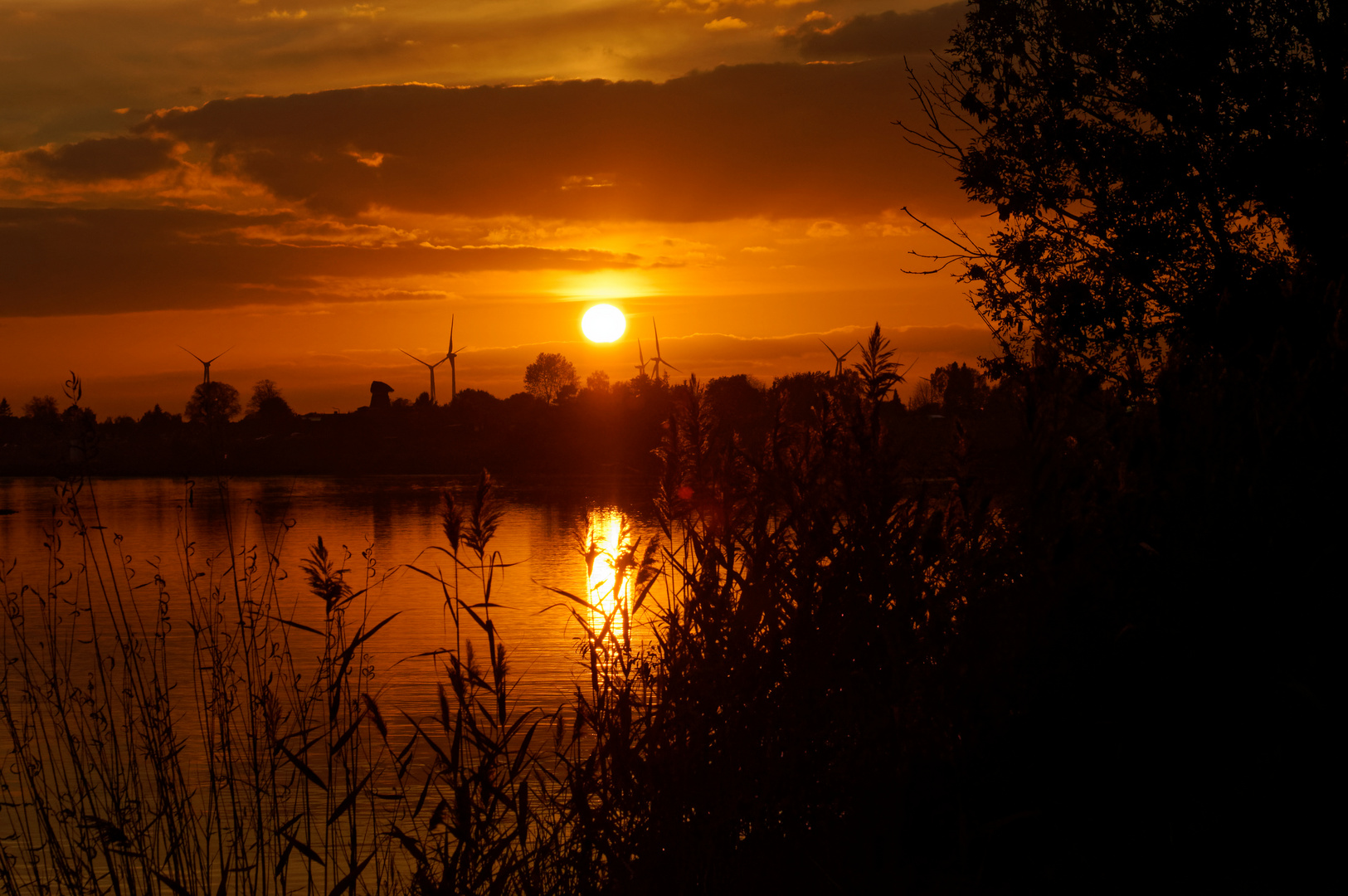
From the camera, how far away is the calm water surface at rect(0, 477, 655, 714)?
16.1 m

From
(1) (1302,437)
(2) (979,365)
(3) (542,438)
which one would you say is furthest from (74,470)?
(3) (542,438)

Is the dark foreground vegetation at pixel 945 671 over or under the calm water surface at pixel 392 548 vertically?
over

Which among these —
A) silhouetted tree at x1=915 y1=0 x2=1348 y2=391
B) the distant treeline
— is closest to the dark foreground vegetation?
silhouetted tree at x1=915 y1=0 x2=1348 y2=391

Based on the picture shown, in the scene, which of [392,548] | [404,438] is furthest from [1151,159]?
[404,438]

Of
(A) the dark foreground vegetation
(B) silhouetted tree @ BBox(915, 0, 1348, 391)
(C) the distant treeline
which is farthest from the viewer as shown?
(C) the distant treeline

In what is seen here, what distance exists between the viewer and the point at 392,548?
3731 centimetres

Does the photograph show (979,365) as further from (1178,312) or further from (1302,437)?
(1302,437)

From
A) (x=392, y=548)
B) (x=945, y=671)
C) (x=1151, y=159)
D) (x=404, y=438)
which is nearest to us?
(x=945, y=671)

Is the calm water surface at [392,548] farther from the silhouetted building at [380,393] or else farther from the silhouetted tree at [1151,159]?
the silhouetted building at [380,393]

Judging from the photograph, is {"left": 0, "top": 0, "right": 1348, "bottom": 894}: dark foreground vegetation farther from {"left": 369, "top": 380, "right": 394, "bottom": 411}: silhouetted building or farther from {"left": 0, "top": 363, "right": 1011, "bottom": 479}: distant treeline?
{"left": 369, "top": 380, "right": 394, "bottom": 411}: silhouetted building

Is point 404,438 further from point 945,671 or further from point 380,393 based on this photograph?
point 945,671

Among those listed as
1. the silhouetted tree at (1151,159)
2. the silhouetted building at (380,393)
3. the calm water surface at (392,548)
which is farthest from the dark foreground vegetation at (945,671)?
the silhouetted building at (380,393)

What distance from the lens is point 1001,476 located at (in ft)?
19.2

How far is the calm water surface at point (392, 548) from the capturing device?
52.9 ft
